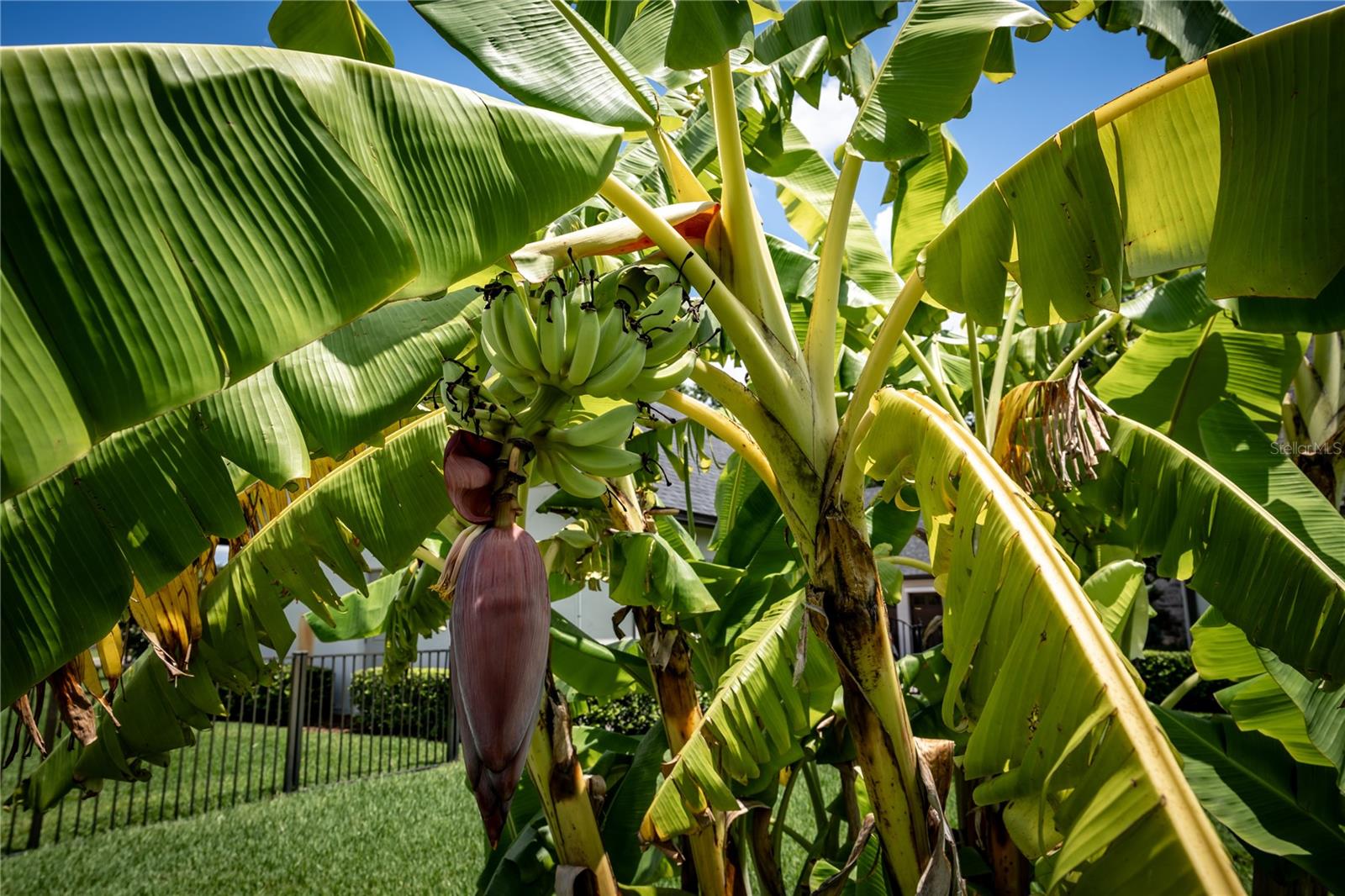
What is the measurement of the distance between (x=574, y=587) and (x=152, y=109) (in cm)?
213

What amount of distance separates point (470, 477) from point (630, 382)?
1.07 ft

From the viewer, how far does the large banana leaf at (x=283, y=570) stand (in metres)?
1.75

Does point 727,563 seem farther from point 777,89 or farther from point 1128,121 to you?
point 1128,121

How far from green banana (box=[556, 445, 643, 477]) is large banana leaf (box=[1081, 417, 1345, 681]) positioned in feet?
4.81

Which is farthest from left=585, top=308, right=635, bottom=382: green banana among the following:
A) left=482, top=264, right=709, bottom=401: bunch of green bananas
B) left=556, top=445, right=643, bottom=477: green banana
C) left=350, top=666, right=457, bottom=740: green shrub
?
left=350, top=666, right=457, bottom=740: green shrub

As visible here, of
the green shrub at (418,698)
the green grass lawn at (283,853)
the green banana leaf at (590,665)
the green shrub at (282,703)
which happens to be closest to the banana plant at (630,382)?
the green banana leaf at (590,665)

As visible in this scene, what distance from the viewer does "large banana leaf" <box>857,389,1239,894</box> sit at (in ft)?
2.71

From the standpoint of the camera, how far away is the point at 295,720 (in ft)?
22.7

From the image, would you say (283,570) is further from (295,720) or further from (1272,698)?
(295,720)

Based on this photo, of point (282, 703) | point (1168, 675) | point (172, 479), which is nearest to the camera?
point (172, 479)

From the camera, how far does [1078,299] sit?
4.49 ft

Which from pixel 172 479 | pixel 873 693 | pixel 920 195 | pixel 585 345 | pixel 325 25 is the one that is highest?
pixel 325 25

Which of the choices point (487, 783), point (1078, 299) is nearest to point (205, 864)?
point (487, 783)

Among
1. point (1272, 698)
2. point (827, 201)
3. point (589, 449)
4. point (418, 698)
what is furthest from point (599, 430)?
point (418, 698)
